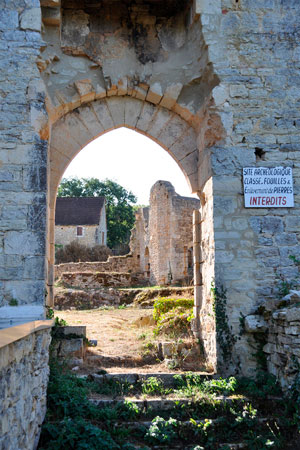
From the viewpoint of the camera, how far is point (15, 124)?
5.16 metres

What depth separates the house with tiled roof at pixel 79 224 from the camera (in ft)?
87.6

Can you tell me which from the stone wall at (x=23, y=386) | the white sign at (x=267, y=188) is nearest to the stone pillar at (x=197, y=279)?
the white sign at (x=267, y=188)

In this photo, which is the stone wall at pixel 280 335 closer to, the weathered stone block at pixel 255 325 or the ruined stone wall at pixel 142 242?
the weathered stone block at pixel 255 325

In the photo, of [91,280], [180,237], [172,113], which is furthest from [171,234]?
[172,113]

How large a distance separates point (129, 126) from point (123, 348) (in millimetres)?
3413

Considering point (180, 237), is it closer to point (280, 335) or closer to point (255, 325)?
point (255, 325)

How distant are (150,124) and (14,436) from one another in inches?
183

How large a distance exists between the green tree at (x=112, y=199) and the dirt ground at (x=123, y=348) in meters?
24.6

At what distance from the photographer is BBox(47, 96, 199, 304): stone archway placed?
19.8 feet

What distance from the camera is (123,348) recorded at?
21.5 feet

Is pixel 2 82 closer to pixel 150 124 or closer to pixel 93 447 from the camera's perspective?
pixel 150 124

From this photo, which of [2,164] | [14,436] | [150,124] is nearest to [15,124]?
[2,164]

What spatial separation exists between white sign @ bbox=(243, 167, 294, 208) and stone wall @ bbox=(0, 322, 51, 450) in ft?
9.86

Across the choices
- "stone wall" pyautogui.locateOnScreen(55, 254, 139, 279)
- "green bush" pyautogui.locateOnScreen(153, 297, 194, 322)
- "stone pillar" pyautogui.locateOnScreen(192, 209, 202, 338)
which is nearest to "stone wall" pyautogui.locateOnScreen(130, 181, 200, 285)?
"stone wall" pyautogui.locateOnScreen(55, 254, 139, 279)
